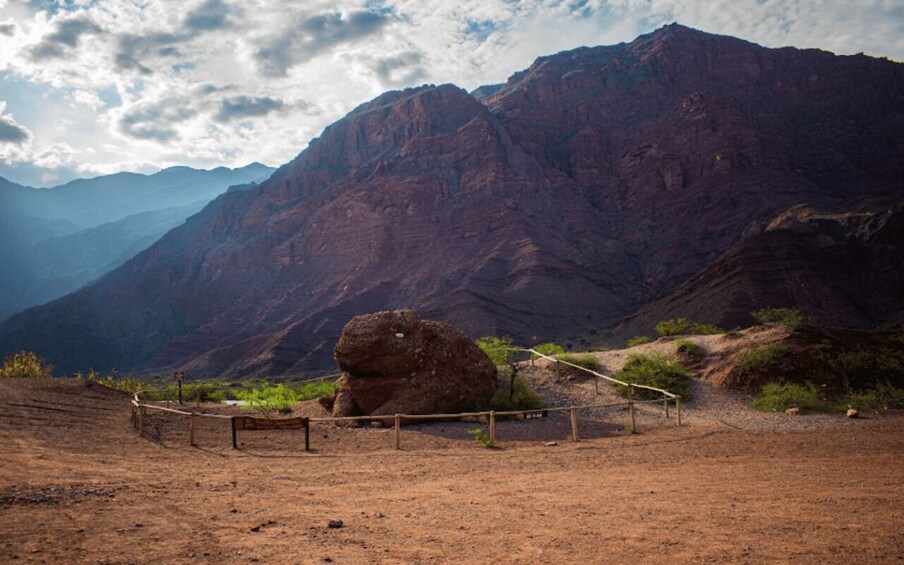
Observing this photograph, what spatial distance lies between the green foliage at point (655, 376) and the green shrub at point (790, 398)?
2.25 metres

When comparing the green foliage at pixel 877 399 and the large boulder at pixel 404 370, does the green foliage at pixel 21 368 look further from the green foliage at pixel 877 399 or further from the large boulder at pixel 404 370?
the green foliage at pixel 877 399

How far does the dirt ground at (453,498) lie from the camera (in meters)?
5.21

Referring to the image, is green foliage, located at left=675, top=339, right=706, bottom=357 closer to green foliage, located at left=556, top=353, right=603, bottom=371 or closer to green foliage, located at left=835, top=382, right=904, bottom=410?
green foliage, located at left=556, top=353, right=603, bottom=371

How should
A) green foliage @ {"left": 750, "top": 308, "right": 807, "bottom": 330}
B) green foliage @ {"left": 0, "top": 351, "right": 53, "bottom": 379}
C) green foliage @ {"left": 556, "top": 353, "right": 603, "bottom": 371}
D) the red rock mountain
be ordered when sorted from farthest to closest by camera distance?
the red rock mountain < green foliage @ {"left": 750, "top": 308, "right": 807, "bottom": 330} < green foliage @ {"left": 556, "top": 353, "right": 603, "bottom": 371} < green foliage @ {"left": 0, "top": 351, "right": 53, "bottom": 379}

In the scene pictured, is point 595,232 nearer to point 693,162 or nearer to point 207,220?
point 693,162

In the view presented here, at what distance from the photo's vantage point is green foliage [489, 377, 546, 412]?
1795cm

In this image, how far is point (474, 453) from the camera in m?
11.9

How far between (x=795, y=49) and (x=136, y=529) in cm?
15273

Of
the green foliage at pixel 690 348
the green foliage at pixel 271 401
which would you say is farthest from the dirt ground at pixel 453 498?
the green foliage at pixel 690 348

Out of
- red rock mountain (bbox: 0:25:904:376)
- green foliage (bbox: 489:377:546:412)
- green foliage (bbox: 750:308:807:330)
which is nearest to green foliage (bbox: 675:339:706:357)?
green foliage (bbox: 750:308:807:330)

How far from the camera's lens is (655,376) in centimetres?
1970

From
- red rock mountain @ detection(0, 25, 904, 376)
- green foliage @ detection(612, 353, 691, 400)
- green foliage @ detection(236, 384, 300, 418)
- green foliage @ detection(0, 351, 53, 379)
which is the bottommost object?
green foliage @ detection(236, 384, 300, 418)

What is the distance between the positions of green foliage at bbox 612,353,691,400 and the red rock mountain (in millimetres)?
43669

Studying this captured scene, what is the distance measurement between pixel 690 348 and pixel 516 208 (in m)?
74.7
